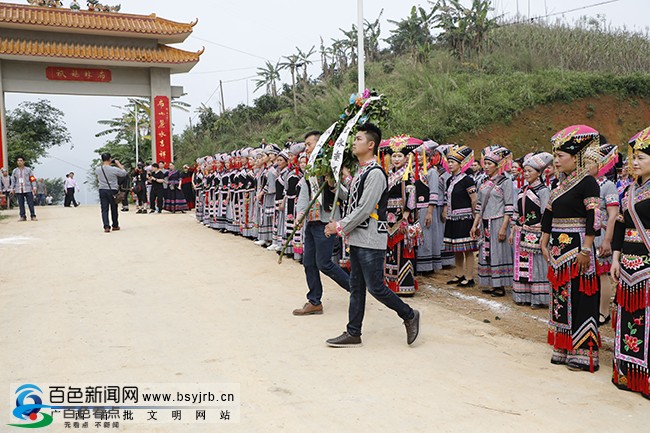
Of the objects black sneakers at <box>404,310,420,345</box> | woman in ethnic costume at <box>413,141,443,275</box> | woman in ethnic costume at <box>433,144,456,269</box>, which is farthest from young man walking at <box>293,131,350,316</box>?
woman in ethnic costume at <box>433,144,456,269</box>

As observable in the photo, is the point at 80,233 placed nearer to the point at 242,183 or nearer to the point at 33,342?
the point at 242,183

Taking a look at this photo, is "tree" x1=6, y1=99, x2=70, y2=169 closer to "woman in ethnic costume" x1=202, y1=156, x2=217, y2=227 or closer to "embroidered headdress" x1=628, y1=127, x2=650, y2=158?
"woman in ethnic costume" x1=202, y1=156, x2=217, y2=227

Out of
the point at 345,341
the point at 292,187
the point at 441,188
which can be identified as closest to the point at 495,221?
the point at 441,188

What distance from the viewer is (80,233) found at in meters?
12.3

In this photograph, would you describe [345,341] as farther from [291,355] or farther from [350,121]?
[350,121]

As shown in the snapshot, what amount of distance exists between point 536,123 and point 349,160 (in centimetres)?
1744

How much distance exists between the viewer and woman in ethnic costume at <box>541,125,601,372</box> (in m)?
4.08

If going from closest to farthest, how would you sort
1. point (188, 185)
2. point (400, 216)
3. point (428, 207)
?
point (400, 216)
point (428, 207)
point (188, 185)

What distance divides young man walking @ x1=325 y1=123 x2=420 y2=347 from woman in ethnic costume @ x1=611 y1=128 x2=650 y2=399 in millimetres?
1538

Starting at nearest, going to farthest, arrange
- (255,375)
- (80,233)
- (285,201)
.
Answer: (255,375) < (285,201) < (80,233)

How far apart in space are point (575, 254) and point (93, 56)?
21.0 m

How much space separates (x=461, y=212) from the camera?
7227 mm

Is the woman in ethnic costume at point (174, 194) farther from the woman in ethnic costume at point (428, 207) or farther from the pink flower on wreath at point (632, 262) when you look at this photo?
the pink flower on wreath at point (632, 262)

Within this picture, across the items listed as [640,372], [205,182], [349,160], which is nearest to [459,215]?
[349,160]
